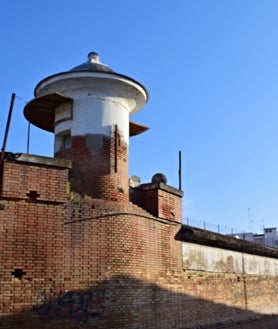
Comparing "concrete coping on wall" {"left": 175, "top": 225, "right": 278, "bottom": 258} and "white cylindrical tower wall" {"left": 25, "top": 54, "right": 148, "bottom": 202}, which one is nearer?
"white cylindrical tower wall" {"left": 25, "top": 54, "right": 148, "bottom": 202}

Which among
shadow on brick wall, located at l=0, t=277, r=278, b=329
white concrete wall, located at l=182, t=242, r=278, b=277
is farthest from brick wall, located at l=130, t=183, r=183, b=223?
shadow on brick wall, located at l=0, t=277, r=278, b=329

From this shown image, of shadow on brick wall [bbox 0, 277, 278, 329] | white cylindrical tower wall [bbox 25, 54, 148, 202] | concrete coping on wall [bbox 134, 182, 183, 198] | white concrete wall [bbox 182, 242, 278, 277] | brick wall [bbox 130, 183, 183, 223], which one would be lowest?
shadow on brick wall [bbox 0, 277, 278, 329]

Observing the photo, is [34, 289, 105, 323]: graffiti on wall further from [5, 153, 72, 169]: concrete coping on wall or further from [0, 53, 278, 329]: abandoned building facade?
[5, 153, 72, 169]: concrete coping on wall

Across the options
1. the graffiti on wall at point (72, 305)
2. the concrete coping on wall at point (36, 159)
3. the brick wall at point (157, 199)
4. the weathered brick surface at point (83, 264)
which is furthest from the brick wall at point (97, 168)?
the graffiti on wall at point (72, 305)

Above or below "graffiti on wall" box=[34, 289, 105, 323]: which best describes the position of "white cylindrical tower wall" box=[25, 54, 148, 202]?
above

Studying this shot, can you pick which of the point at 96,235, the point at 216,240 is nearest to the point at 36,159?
the point at 96,235

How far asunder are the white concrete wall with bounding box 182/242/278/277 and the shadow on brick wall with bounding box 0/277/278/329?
46.1 inches

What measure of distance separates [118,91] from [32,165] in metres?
3.49

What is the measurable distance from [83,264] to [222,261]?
6.98 m

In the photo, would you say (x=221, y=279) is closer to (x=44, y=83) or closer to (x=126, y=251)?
(x=126, y=251)

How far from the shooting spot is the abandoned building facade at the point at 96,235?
30.5 feet

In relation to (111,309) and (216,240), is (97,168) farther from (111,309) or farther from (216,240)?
(216,240)

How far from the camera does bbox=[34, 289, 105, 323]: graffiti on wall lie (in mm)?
9219

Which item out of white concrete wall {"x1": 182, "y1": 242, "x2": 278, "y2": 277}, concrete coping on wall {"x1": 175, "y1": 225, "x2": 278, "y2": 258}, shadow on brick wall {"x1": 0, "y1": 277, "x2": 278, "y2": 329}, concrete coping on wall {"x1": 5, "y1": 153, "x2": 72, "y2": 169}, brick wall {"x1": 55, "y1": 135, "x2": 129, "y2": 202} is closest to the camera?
shadow on brick wall {"x1": 0, "y1": 277, "x2": 278, "y2": 329}
